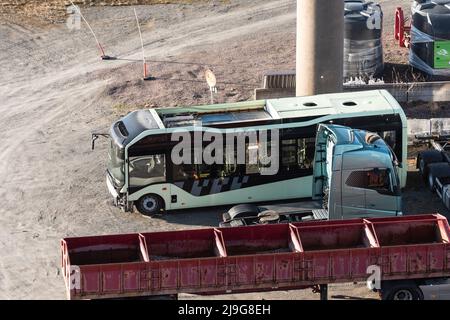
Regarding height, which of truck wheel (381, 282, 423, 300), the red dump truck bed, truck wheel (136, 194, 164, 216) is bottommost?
truck wheel (381, 282, 423, 300)

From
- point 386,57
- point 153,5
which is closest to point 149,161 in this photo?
point 386,57

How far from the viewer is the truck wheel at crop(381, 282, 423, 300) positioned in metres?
26.4

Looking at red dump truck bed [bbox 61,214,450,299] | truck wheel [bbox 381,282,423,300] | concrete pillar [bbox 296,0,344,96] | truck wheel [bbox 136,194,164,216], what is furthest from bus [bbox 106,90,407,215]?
truck wheel [bbox 381,282,423,300]

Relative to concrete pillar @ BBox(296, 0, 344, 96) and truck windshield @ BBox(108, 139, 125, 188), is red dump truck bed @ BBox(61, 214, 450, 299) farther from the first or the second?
concrete pillar @ BBox(296, 0, 344, 96)

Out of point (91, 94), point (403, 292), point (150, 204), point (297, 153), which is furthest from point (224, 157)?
point (91, 94)

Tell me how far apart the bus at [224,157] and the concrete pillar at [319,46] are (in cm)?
365

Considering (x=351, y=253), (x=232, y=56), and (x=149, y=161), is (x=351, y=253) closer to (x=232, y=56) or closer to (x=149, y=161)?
(x=149, y=161)

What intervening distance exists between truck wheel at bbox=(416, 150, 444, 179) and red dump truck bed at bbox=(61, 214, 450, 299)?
22.5 feet

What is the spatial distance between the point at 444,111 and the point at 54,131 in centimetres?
1379

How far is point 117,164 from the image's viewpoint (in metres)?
32.9

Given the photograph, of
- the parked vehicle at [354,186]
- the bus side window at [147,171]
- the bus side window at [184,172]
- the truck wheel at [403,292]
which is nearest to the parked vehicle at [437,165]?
the parked vehicle at [354,186]

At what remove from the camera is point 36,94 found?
144 feet

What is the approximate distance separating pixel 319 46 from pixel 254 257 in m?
12.8

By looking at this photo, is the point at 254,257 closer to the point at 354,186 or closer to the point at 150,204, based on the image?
the point at 354,186
